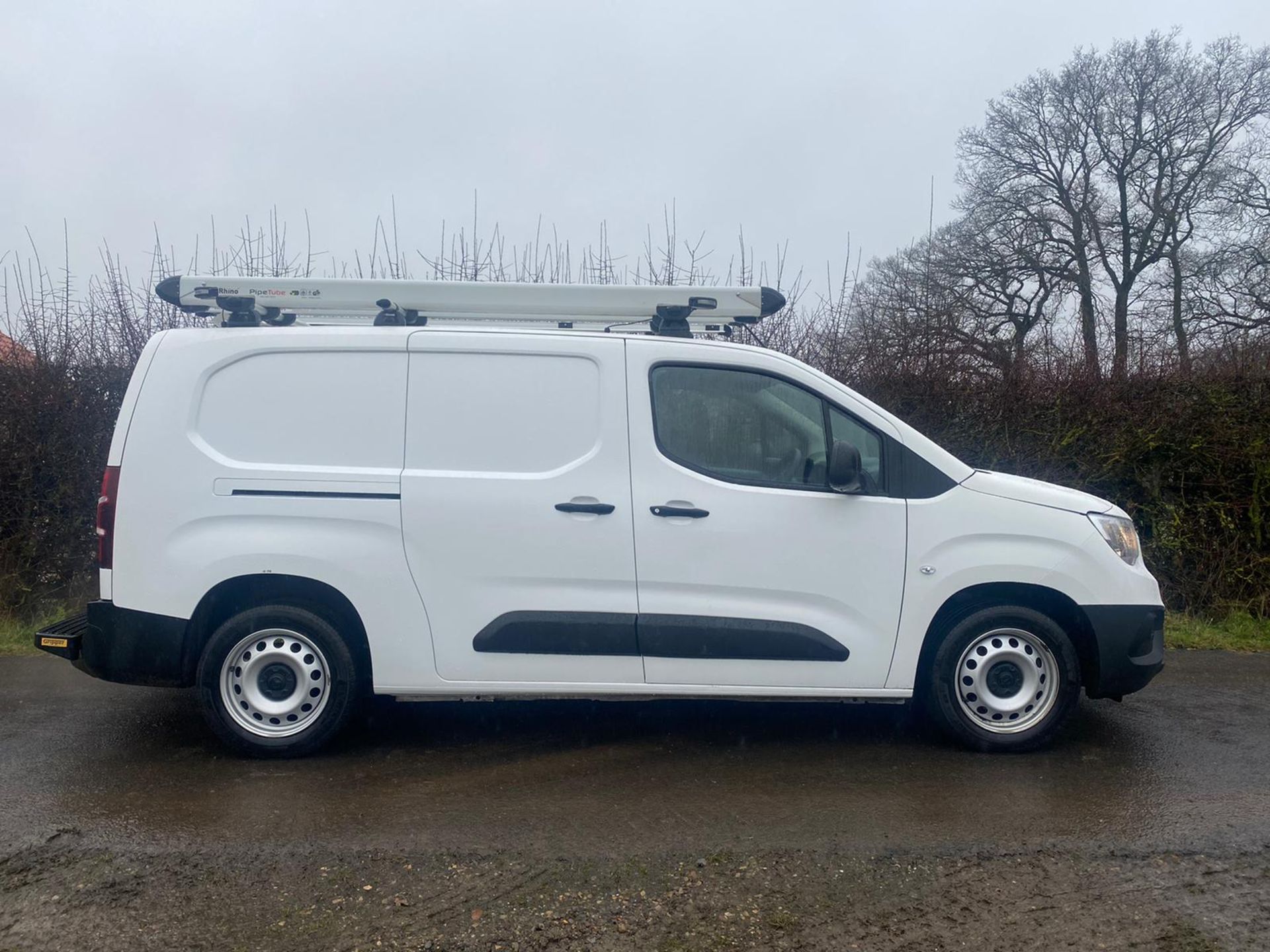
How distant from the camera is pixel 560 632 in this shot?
4.46 metres

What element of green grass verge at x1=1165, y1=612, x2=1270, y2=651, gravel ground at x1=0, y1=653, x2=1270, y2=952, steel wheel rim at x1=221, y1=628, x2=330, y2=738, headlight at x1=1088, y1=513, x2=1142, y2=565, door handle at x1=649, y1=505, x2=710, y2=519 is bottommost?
gravel ground at x1=0, y1=653, x2=1270, y2=952

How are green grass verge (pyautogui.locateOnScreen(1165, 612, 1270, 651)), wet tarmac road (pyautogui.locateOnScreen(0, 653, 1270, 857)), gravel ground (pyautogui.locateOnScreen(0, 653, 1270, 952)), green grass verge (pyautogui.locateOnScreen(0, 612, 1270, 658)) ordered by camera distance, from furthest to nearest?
green grass verge (pyautogui.locateOnScreen(1165, 612, 1270, 651)) → green grass verge (pyautogui.locateOnScreen(0, 612, 1270, 658)) → wet tarmac road (pyautogui.locateOnScreen(0, 653, 1270, 857)) → gravel ground (pyautogui.locateOnScreen(0, 653, 1270, 952))

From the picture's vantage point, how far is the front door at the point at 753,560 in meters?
4.47

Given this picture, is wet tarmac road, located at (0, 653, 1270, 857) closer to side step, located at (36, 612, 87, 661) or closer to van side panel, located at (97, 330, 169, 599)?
side step, located at (36, 612, 87, 661)

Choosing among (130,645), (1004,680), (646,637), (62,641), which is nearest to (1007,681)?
(1004,680)

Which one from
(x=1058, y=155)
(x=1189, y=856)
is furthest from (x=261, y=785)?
(x=1058, y=155)

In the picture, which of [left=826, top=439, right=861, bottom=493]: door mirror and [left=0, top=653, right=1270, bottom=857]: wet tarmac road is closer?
[left=0, top=653, right=1270, bottom=857]: wet tarmac road

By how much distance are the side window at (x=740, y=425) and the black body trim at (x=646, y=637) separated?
701 millimetres

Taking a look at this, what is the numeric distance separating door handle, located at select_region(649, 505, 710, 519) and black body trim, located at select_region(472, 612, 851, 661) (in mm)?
464

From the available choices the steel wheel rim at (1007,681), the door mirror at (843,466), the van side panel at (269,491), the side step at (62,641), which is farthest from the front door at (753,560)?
the side step at (62,641)

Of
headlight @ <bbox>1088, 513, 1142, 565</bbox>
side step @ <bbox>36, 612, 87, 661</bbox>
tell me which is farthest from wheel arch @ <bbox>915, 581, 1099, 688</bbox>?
side step @ <bbox>36, 612, 87, 661</bbox>

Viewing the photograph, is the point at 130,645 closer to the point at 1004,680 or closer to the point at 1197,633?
the point at 1004,680

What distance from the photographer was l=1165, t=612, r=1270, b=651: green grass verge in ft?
23.7

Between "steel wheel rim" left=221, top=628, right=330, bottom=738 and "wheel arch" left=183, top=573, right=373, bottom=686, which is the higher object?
"wheel arch" left=183, top=573, right=373, bottom=686
